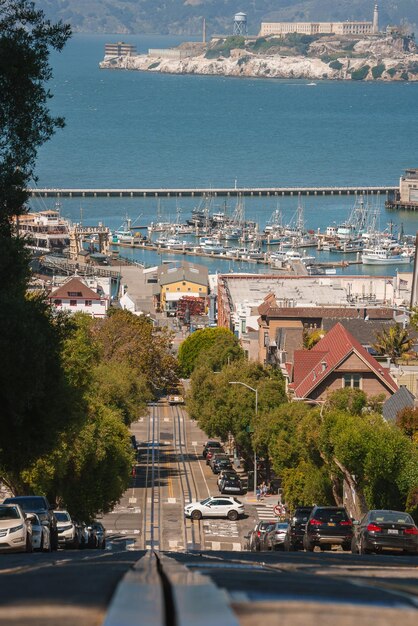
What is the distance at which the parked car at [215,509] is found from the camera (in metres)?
46.2

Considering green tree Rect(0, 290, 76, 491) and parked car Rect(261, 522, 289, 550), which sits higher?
green tree Rect(0, 290, 76, 491)

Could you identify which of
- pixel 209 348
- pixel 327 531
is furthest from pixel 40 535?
pixel 209 348

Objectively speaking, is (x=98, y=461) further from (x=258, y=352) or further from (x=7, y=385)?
(x=258, y=352)

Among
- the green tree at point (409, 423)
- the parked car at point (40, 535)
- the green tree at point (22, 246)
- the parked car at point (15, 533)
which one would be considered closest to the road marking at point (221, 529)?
the green tree at point (409, 423)

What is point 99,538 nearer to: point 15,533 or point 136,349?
point 15,533

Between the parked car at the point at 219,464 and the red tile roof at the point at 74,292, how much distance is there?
50.0 metres

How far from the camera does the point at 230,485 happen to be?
53.1m

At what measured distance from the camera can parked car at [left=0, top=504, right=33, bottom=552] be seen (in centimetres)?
1647

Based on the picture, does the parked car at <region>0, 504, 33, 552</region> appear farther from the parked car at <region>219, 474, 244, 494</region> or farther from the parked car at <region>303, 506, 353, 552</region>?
the parked car at <region>219, 474, 244, 494</region>

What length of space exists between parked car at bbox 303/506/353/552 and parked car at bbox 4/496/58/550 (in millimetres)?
4477

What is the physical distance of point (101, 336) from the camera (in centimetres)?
7288

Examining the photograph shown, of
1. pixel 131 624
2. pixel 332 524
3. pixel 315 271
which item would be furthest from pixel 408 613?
pixel 315 271

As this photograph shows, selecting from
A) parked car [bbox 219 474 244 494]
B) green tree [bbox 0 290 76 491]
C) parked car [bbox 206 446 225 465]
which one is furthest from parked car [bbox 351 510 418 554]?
parked car [bbox 206 446 225 465]

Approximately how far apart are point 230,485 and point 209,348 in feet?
95.7
